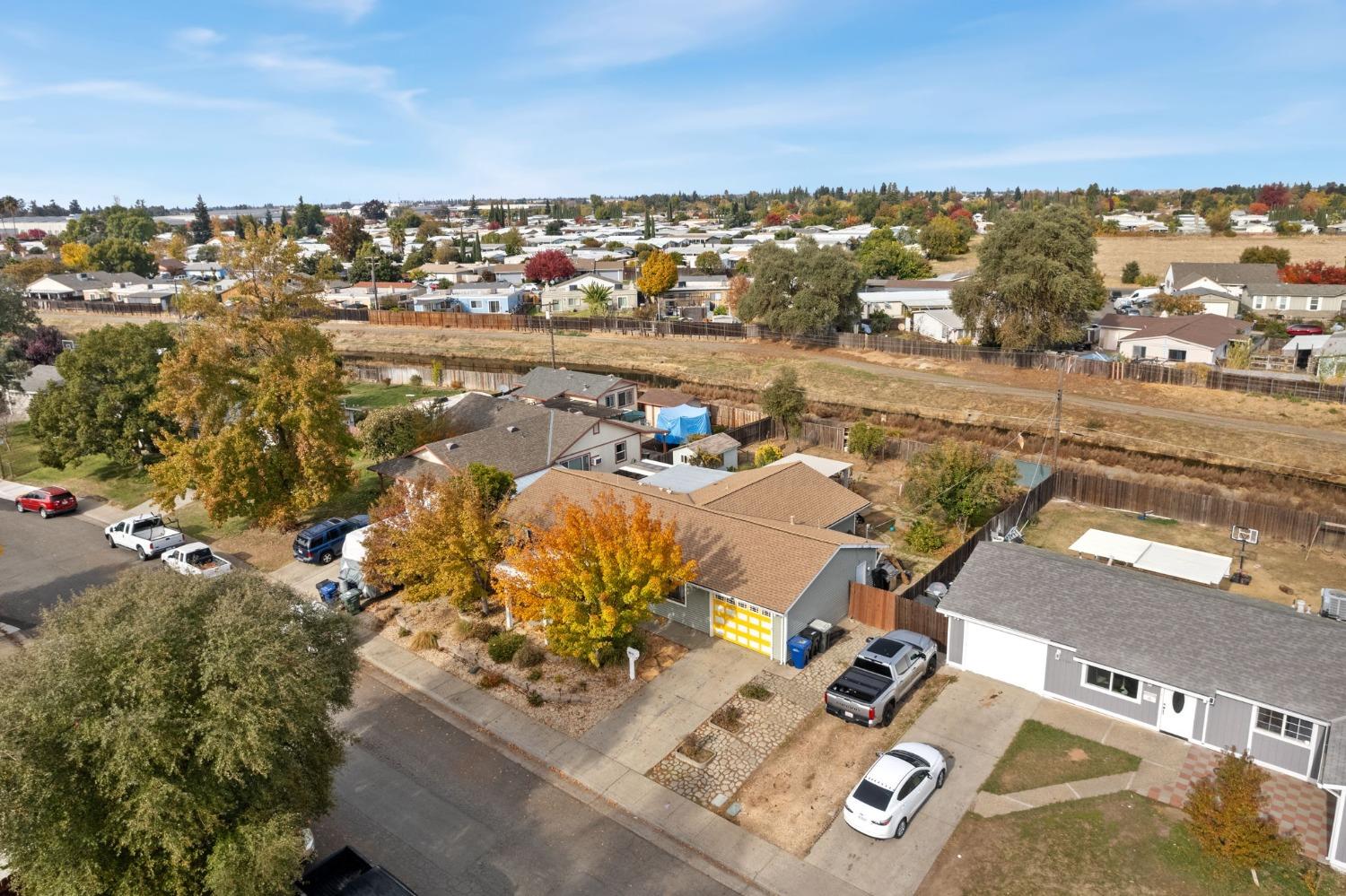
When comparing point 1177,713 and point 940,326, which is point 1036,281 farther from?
point 1177,713

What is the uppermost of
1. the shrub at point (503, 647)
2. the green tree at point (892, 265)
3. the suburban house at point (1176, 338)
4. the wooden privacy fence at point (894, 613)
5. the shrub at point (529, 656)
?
the green tree at point (892, 265)

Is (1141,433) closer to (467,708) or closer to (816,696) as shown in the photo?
(816,696)

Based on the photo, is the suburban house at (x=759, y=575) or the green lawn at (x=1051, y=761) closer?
the green lawn at (x=1051, y=761)

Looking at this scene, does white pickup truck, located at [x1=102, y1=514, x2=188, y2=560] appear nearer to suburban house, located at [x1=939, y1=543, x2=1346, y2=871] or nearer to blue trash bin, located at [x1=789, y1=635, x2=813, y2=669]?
blue trash bin, located at [x1=789, y1=635, x2=813, y2=669]

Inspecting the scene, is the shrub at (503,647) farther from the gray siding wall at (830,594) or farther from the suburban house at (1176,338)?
the suburban house at (1176,338)

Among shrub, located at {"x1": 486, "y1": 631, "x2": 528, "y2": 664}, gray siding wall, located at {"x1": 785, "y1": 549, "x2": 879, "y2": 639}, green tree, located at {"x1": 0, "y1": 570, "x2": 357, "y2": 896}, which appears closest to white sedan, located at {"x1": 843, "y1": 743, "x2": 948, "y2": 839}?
gray siding wall, located at {"x1": 785, "y1": 549, "x2": 879, "y2": 639}

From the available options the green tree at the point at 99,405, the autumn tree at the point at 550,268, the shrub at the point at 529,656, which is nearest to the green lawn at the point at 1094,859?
the shrub at the point at 529,656
